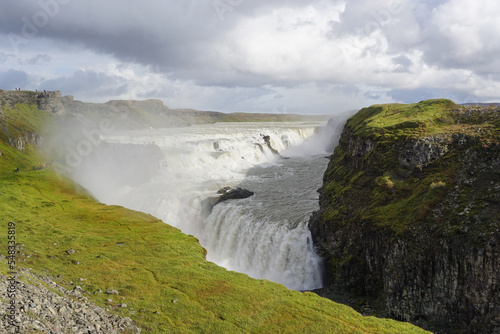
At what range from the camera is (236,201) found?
61.7 meters

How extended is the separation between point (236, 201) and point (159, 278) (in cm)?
3387

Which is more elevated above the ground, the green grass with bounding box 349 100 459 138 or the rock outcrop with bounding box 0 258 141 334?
the green grass with bounding box 349 100 459 138

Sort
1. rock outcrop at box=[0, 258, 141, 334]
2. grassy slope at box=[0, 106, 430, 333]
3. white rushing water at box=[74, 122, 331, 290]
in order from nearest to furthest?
rock outcrop at box=[0, 258, 141, 334] → grassy slope at box=[0, 106, 430, 333] → white rushing water at box=[74, 122, 331, 290]

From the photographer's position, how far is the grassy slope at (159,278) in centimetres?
2264

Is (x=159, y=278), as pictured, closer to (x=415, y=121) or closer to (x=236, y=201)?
(x=236, y=201)

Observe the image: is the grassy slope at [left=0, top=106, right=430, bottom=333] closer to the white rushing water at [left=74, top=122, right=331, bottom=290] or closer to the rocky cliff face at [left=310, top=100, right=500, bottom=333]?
the rocky cliff face at [left=310, top=100, right=500, bottom=333]

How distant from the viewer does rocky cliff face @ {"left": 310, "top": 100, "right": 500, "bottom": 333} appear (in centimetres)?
2869

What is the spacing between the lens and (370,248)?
37.2 meters

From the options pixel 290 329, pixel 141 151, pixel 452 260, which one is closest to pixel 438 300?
pixel 452 260

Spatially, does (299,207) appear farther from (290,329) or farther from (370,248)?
(290,329)

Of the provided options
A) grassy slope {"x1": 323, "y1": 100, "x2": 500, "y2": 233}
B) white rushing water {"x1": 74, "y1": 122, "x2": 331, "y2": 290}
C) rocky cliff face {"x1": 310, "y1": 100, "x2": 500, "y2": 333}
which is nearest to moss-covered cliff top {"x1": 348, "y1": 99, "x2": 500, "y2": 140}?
grassy slope {"x1": 323, "y1": 100, "x2": 500, "y2": 233}

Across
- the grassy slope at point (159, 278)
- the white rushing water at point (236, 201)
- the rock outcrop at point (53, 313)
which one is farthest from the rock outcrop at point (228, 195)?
the rock outcrop at point (53, 313)

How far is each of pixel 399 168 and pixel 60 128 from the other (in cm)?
13249

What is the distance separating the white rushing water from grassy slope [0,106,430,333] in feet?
39.4
